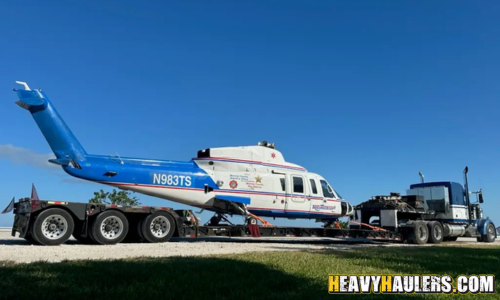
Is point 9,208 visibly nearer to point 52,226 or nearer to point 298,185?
point 52,226

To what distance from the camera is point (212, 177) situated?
17047mm

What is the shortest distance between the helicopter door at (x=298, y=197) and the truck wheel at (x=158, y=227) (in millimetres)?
5489

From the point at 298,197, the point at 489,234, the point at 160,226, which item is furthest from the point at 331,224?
the point at 489,234

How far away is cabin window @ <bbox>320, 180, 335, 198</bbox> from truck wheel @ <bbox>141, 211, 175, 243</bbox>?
7.63 metres

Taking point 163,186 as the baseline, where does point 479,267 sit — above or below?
below

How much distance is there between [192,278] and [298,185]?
12.7 meters

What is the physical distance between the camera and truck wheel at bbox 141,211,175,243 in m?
15.0

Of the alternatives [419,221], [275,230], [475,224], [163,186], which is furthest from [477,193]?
[163,186]

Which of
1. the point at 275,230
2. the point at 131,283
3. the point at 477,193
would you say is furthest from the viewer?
the point at 477,193

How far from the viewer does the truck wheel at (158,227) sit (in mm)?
14969

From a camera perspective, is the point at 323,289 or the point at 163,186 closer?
the point at 323,289

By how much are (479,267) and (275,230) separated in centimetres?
914

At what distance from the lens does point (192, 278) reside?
648 centimetres

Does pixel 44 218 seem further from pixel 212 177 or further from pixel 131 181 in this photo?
pixel 212 177
